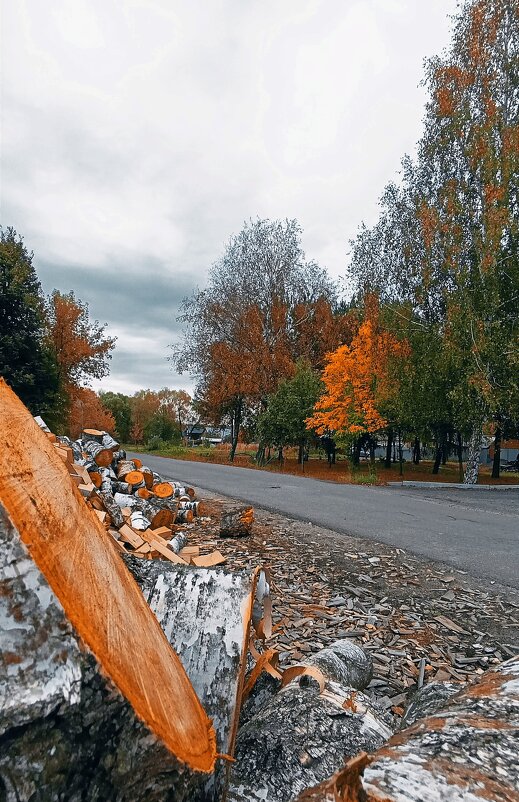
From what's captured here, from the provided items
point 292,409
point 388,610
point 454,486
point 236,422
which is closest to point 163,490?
point 388,610

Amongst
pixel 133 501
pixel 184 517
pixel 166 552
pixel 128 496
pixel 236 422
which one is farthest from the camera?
pixel 236 422

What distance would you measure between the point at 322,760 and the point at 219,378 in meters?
24.6

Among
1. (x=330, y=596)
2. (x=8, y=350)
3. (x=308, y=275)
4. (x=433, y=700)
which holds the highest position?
(x=308, y=275)

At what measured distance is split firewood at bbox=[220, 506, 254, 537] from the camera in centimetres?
625

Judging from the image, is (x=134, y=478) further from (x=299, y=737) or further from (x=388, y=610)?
(x=299, y=737)

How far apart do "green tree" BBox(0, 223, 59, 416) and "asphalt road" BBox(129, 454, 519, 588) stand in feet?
33.6

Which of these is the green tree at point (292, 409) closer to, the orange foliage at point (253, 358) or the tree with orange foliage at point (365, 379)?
the orange foliage at point (253, 358)

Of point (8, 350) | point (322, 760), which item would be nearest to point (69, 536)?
point (322, 760)

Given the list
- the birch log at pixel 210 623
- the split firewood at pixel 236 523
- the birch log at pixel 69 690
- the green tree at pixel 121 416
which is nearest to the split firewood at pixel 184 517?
the split firewood at pixel 236 523

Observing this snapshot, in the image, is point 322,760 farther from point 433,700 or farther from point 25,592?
point 25,592

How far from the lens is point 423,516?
8.22 m

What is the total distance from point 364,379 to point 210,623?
1692cm

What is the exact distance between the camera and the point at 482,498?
1134 cm

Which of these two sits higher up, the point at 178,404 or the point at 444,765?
the point at 178,404
